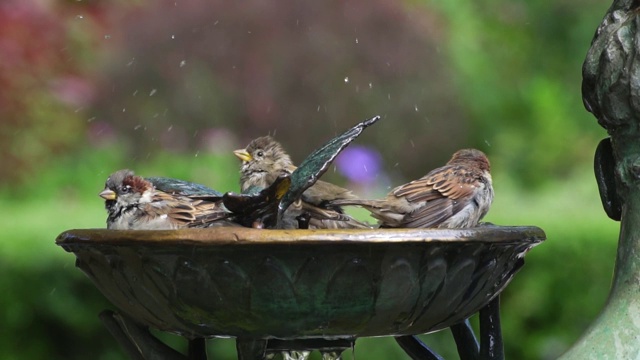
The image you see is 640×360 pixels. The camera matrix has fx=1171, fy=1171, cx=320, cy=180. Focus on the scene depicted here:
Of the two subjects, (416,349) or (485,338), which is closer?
(485,338)

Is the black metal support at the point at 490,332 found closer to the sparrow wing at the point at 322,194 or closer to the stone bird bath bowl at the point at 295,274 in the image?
the stone bird bath bowl at the point at 295,274

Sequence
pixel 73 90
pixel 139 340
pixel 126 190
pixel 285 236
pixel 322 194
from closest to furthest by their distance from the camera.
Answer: pixel 285 236
pixel 139 340
pixel 126 190
pixel 322 194
pixel 73 90

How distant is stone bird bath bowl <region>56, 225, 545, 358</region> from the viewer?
2268mm

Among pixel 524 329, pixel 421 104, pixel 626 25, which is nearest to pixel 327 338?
pixel 626 25

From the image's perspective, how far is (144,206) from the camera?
3338mm

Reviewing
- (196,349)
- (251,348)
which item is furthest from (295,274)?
(196,349)

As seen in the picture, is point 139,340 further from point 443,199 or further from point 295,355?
point 443,199

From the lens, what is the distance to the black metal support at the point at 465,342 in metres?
2.88

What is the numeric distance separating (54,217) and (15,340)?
2.73 ft

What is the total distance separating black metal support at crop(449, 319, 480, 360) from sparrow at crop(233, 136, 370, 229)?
62 centimetres

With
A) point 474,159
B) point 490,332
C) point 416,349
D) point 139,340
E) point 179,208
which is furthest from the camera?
point 474,159

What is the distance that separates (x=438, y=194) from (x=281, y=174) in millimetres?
488

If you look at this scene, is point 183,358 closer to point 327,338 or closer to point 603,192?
point 327,338

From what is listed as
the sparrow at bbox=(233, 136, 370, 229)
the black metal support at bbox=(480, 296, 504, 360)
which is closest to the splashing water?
the black metal support at bbox=(480, 296, 504, 360)
